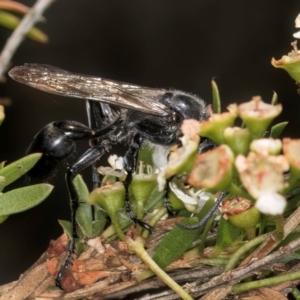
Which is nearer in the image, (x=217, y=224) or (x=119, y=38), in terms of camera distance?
(x=217, y=224)

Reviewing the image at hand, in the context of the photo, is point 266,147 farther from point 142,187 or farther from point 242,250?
point 142,187

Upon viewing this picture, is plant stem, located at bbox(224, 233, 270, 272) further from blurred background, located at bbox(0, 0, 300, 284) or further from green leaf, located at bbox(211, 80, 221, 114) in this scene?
blurred background, located at bbox(0, 0, 300, 284)

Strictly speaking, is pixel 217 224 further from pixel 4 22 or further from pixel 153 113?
pixel 153 113

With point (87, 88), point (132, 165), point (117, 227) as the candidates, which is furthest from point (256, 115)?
point (87, 88)

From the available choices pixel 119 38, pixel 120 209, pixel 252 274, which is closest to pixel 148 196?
pixel 120 209

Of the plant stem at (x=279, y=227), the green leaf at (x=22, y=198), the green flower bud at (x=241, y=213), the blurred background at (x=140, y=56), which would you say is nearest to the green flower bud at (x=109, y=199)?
the green leaf at (x=22, y=198)

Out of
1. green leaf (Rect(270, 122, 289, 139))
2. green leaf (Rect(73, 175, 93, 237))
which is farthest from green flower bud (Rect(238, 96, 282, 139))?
green leaf (Rect(73, 175, 93, 237))

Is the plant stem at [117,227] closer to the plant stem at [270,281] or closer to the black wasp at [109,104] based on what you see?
the plant stem at [270,281]
